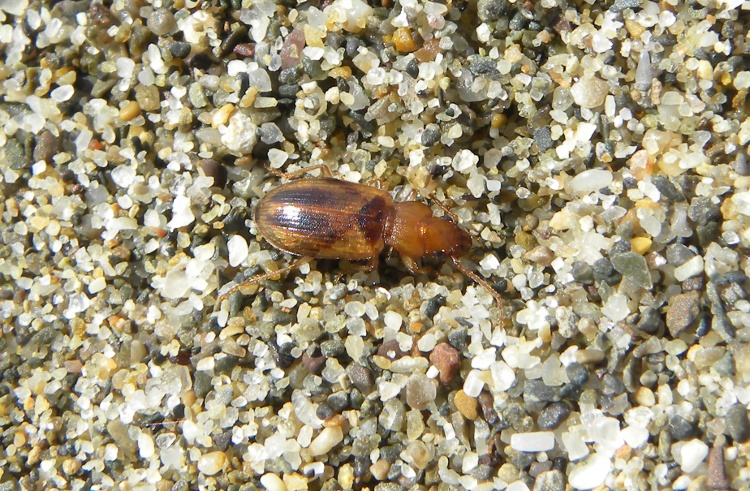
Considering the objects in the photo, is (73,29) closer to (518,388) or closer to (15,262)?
(15,262)

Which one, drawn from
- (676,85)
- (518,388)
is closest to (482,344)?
(518,388)

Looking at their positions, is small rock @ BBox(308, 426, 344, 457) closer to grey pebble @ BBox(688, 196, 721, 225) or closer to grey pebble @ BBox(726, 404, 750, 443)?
grey pebble @ BBox(726, 404, 750, 443)

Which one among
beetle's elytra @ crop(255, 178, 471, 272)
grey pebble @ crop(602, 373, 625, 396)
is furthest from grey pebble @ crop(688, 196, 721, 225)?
beetle's elytra @ crop(255, 178, 471, 272)

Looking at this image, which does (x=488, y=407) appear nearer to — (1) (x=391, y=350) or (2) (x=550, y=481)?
(2) (x=550, y=481)

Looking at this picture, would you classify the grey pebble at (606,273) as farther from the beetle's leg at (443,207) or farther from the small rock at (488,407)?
the beetle's leg at (443,207)

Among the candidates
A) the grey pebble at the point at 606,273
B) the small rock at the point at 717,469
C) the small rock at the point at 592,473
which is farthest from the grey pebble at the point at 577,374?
the small rock at the point at 717,469

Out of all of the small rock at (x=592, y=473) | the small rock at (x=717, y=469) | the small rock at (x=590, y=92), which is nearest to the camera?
the small rock at (x=717, y=469)

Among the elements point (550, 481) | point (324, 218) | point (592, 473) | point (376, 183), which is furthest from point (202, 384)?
point (592, 473)
